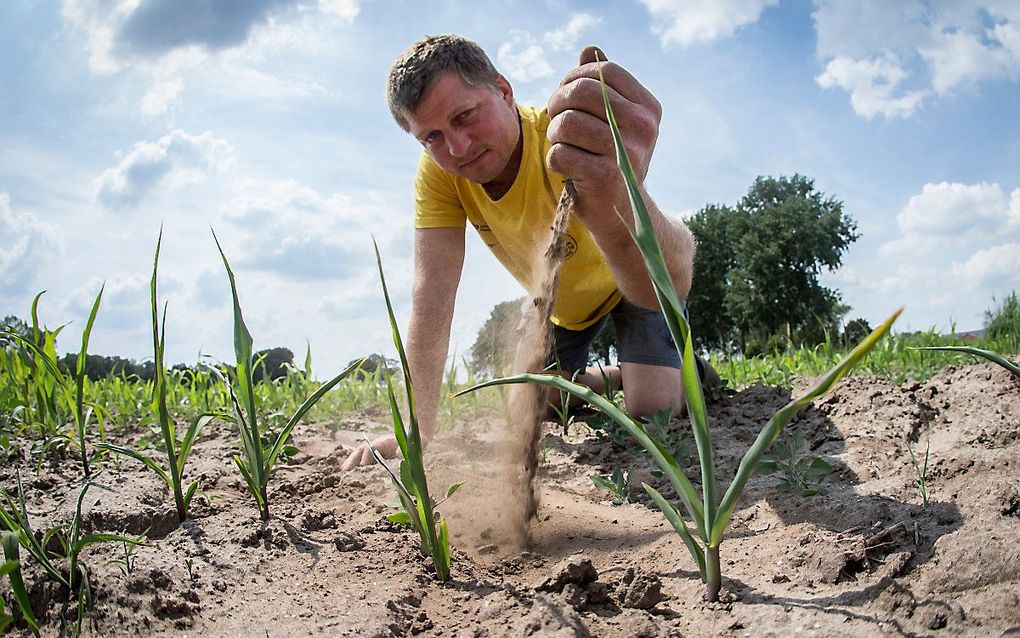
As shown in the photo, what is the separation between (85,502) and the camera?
2.04 meters

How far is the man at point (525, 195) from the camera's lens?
212 centimetres

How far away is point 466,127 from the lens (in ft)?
9.38

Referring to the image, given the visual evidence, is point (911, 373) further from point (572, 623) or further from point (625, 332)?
point (572, 623)

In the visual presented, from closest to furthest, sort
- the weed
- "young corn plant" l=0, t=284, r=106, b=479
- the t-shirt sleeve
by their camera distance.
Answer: the weed < "young corn plant" l=0, t=284, r=106, b=479 < the t-shirt sleeve

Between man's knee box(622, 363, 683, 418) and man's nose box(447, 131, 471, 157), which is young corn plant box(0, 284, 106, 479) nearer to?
man's nose box(447, 131, 471, 157)

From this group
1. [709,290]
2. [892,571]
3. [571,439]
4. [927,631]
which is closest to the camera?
[927,631]

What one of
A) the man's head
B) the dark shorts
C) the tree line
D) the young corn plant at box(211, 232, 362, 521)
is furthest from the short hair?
the tree line

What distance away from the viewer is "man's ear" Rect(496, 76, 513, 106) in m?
3.12

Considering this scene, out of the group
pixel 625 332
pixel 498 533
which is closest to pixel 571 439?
pixel 625 332

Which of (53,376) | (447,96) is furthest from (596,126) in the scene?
(53,376)

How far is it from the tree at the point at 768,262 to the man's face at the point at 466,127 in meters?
22.6

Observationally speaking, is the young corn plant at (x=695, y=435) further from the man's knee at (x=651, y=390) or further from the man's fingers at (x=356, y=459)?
the man's knee at (x=651, y=390)

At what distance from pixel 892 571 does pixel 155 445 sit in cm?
252

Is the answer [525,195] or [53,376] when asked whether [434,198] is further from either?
[53,376]
